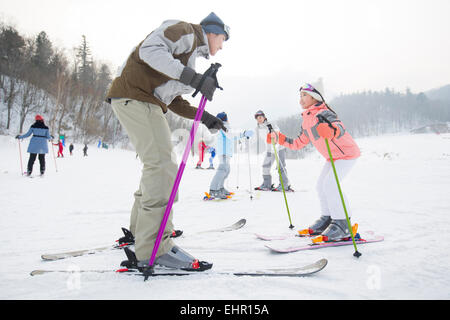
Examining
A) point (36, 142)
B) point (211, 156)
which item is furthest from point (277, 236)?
point (211, 156)

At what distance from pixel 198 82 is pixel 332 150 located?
2046 millimetres

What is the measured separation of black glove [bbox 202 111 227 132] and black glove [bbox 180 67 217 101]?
661mm

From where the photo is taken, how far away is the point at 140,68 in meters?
1.90

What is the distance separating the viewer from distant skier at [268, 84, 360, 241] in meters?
2.78

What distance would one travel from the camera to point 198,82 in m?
1.81

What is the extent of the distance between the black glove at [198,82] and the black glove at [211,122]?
2.17ft

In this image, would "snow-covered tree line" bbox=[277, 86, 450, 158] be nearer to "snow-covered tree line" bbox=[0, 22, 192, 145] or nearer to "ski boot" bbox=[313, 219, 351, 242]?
"snow-covered tree line" bbox=[0, 22, 192, 145]

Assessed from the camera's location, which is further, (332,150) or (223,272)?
(332,150)

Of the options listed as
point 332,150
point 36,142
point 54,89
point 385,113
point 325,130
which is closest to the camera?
point 325,130

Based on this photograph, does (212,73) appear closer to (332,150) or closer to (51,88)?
(332,150)

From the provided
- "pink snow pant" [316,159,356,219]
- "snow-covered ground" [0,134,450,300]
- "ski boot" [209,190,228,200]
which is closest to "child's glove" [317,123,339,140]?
"pink snow pant" [316,159,356,219]

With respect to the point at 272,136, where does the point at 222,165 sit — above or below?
below

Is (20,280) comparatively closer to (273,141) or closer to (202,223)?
(202,223)
